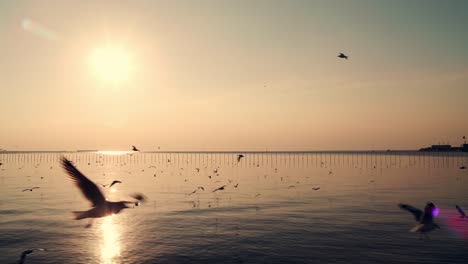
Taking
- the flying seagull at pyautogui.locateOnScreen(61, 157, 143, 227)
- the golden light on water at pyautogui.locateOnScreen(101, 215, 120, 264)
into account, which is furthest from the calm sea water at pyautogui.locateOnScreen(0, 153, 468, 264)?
the flying seagull at pyautogui.locateOnScreen(61, 157, 143, 227)

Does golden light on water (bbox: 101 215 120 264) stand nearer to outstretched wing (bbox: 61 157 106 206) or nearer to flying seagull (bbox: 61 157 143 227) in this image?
flying seagull (bbox: 61 157 143 227)

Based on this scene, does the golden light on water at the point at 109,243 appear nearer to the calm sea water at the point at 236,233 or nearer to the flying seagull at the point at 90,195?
the calm sea water at the point at 236,233

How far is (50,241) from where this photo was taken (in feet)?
89.3

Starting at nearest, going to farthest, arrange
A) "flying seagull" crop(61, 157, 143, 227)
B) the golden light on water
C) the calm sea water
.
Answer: "flying seagull" crop(61, 157, 143, 227)
the calm sea water
the golden light on water

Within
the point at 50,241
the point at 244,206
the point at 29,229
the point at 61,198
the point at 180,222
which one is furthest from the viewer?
the point at 61,198

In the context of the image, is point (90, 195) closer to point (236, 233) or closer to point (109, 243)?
point (109, 243)

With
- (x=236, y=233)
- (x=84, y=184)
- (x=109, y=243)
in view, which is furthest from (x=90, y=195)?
(x=236, y=233)

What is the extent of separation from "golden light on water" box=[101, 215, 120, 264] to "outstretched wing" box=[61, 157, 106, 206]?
426 inches

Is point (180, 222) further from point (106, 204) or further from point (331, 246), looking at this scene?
point (106, 204)

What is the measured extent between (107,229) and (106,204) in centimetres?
2052

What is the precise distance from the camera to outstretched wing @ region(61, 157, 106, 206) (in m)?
12.8

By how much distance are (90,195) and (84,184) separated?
1.61 feet

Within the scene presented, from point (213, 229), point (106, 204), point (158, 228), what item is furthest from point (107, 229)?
point (106, 204)

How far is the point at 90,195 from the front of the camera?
1344cm
